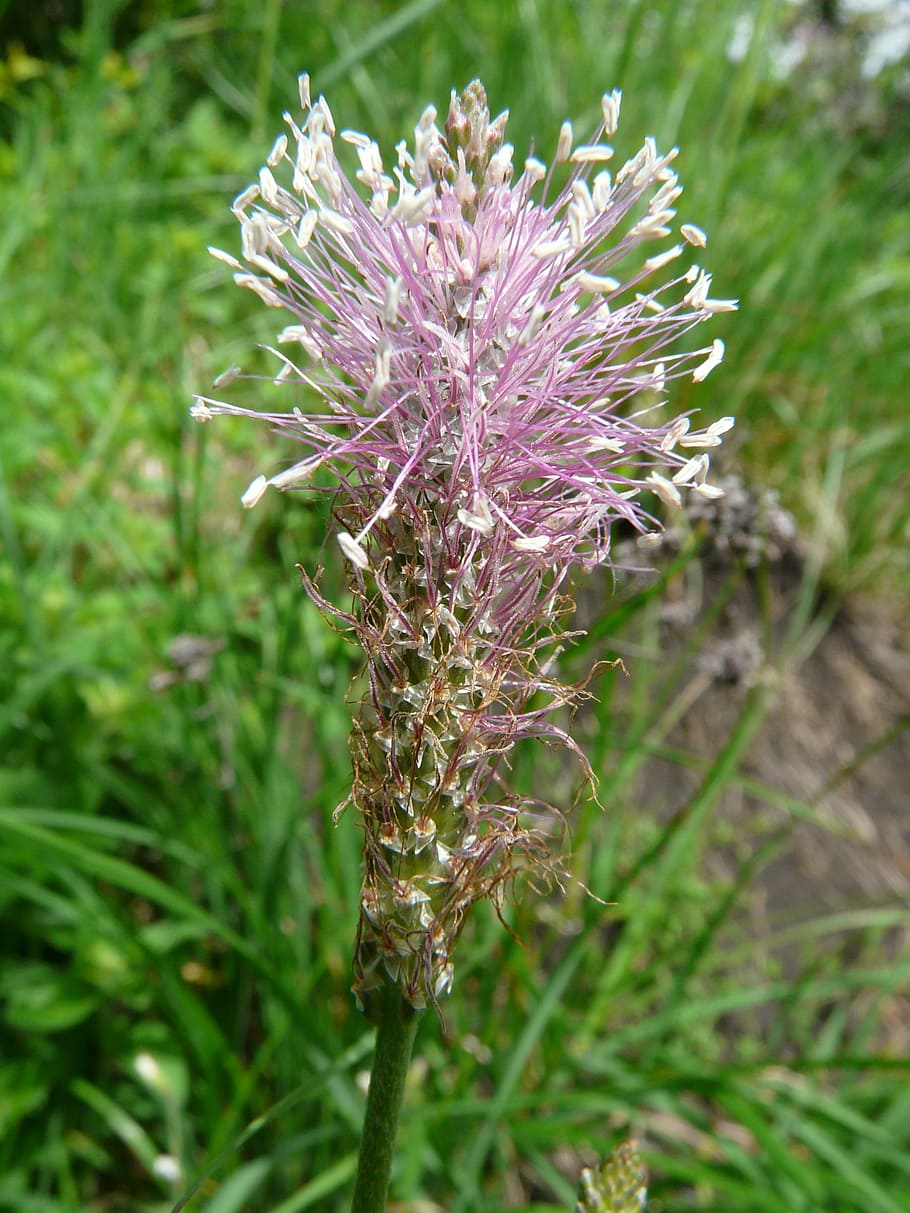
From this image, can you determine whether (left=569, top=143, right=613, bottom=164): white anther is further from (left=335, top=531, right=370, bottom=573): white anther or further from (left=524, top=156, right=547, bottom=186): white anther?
(left=335, top=531, right=370, bottom=573): white anther

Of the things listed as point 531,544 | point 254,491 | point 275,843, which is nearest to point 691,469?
point 531,544

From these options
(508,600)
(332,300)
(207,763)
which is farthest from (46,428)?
(508,600)

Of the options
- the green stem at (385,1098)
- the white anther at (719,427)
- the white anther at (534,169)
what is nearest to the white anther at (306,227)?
the white anther at (534,169)

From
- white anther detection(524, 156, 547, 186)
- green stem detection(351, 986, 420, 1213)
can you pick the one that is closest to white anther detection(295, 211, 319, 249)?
white anther detection(524, 156, 547, 186)

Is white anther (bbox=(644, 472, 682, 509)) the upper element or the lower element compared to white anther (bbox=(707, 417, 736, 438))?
lower

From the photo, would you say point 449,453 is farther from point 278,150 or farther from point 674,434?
point 278,150

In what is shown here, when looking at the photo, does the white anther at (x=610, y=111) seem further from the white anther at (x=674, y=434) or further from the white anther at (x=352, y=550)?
the white anther at (x=352, y=550)
